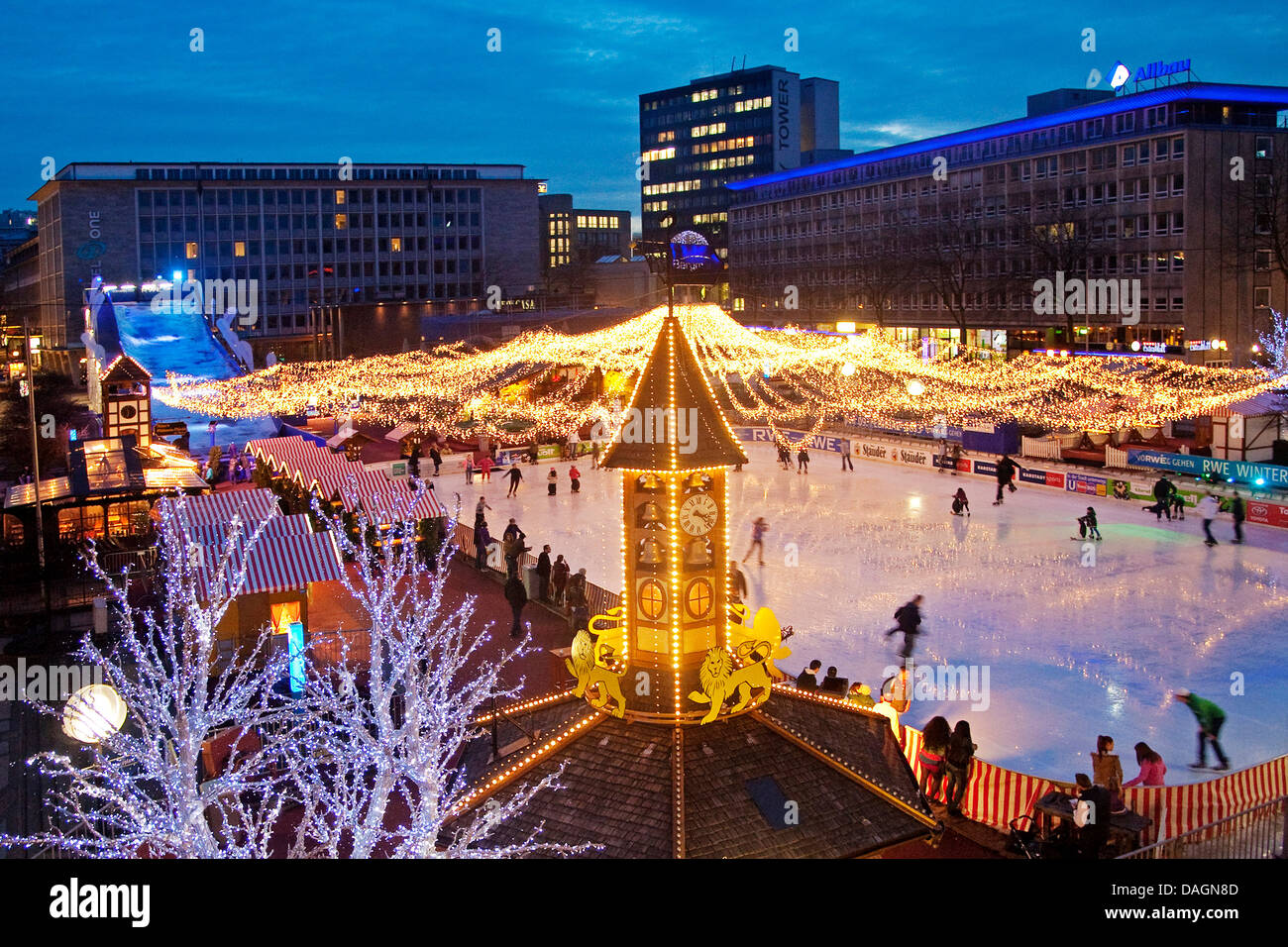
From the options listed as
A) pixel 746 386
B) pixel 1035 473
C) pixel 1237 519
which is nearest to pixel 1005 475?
pixel 1035 473

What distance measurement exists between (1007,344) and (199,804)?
58.1 meters

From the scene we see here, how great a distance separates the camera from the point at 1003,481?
29.0 metres

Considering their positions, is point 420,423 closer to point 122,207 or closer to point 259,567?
point 259,567

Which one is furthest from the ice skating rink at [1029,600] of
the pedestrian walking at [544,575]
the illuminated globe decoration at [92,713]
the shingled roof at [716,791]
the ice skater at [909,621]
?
the illuminated globe decoration at [92,713]

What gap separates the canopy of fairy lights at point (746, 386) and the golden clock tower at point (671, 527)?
2291 centimetres

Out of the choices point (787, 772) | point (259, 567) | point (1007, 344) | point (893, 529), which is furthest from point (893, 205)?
point (787, 772)

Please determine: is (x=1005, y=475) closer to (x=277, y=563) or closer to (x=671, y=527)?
(x=277, y=563)

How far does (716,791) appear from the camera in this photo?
6695 mm

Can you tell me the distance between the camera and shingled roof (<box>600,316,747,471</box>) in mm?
7480

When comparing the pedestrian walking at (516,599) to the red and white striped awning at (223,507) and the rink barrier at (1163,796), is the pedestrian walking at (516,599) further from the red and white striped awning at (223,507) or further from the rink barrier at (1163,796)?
the rink barrier at (1163,796)

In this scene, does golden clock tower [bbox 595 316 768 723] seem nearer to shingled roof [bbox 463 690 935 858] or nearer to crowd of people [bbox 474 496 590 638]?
shingled roof [bbox 463 690 935 858]

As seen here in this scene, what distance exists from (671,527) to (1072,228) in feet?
174

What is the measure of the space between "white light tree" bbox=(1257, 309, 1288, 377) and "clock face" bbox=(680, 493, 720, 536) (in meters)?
30.6

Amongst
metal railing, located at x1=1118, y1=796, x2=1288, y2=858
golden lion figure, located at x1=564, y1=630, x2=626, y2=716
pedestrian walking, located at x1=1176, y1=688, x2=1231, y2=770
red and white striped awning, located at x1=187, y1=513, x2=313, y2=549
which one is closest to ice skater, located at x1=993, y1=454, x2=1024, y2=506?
pedestrian walking, located at x1=1176, y1=688, x2=1231, y2=770
